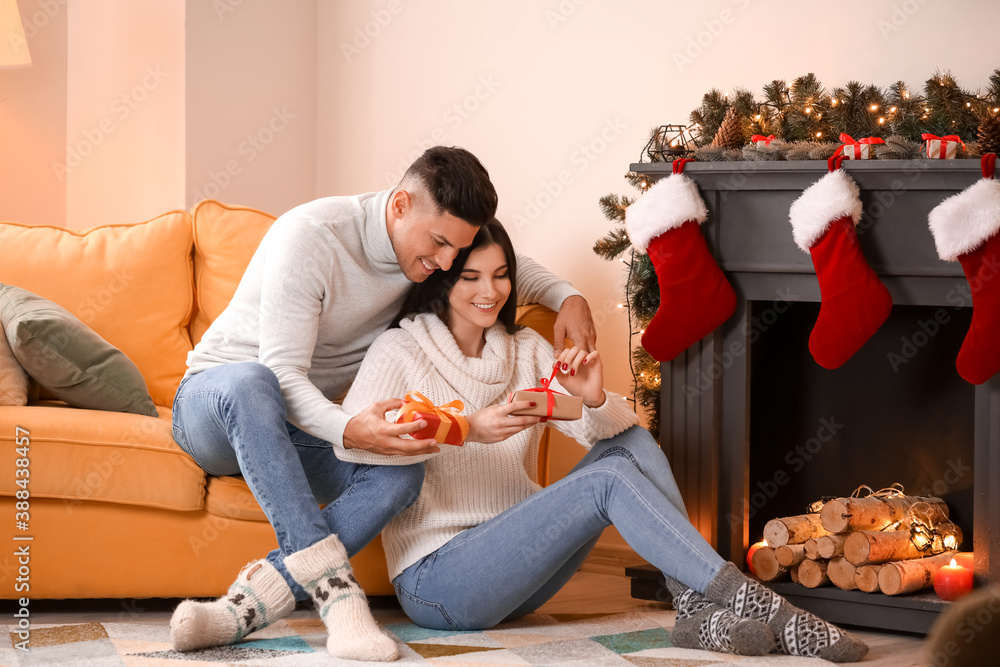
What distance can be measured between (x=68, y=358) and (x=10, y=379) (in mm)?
127

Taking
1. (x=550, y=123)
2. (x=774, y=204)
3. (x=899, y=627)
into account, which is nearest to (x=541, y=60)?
(x=550, y=123)

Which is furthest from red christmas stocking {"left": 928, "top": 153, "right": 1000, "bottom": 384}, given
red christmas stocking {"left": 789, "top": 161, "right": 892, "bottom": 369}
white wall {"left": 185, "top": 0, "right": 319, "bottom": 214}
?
white wall {"left": 185, "top": 0, "right": 319, "bottom": 214}

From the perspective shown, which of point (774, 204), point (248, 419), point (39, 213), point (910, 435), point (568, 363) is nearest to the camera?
point (248, 419)

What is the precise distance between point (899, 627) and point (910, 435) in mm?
511

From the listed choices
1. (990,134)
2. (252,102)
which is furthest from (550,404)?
(252,102)

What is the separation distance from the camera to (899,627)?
2.08 m

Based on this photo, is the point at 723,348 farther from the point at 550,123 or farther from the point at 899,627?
the point at 550,123

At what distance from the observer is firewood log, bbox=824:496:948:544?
2.19m

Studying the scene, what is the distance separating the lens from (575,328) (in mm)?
2209

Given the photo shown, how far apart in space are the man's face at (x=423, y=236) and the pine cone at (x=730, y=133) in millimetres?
662

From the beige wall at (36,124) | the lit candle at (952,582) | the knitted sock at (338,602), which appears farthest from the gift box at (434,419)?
the beige wall at (36,124)

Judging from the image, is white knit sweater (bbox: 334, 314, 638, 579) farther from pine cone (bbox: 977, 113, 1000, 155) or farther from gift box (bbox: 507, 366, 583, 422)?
pine cone (bbox: 977, 113, 1000, 155)

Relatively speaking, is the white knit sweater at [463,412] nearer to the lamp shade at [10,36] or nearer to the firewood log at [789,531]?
the firewood log at [789,531]

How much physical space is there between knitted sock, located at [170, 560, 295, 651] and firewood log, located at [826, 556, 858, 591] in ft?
3.77
